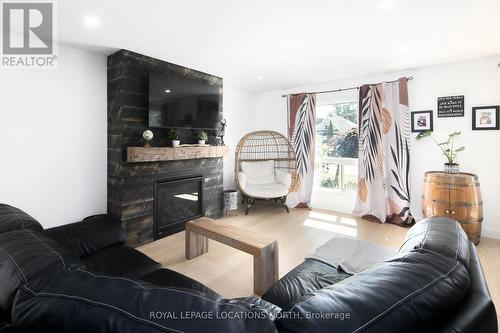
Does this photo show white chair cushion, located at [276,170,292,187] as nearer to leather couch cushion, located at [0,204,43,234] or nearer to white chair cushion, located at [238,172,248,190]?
white chair cushion, located at [238,172,248,190]

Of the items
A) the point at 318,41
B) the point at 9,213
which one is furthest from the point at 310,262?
the point at 318,41

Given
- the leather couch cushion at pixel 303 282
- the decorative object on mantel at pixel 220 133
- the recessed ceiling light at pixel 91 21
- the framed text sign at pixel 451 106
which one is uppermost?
the recessed ceiling light at pixel 91 21

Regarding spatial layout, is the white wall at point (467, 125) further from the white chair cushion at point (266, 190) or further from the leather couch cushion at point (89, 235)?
the leather couch cushion at point (89, 235)

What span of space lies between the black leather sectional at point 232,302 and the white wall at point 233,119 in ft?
12.1

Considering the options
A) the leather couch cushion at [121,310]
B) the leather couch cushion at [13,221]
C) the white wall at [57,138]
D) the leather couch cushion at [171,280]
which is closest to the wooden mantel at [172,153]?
the white wall at [57,138]

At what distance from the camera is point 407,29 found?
2275mm

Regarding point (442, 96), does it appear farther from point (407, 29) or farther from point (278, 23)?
point (278, 23)

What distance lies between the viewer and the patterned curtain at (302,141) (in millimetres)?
4277

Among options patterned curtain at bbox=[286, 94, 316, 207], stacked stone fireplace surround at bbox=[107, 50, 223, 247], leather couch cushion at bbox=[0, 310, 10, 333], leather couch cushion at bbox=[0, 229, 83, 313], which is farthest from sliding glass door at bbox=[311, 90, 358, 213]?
leather couch cushion at bbox=[0, 310, 10, 333]

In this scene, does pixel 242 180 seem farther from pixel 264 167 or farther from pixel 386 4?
pixel 386 4

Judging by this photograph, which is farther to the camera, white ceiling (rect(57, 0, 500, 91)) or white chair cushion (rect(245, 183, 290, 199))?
white chair cushion (rect(245, 183, 290, 199))

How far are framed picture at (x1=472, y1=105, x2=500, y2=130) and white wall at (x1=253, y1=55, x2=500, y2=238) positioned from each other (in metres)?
0.05

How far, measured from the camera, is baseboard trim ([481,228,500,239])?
9.87ft

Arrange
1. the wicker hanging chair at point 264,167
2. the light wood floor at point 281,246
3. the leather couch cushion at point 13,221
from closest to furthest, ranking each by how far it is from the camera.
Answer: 1. the leather couch cushion at point 13,221
2. the light wood floor at point 281,246
3. the wicker hanging chair at point 264,167
